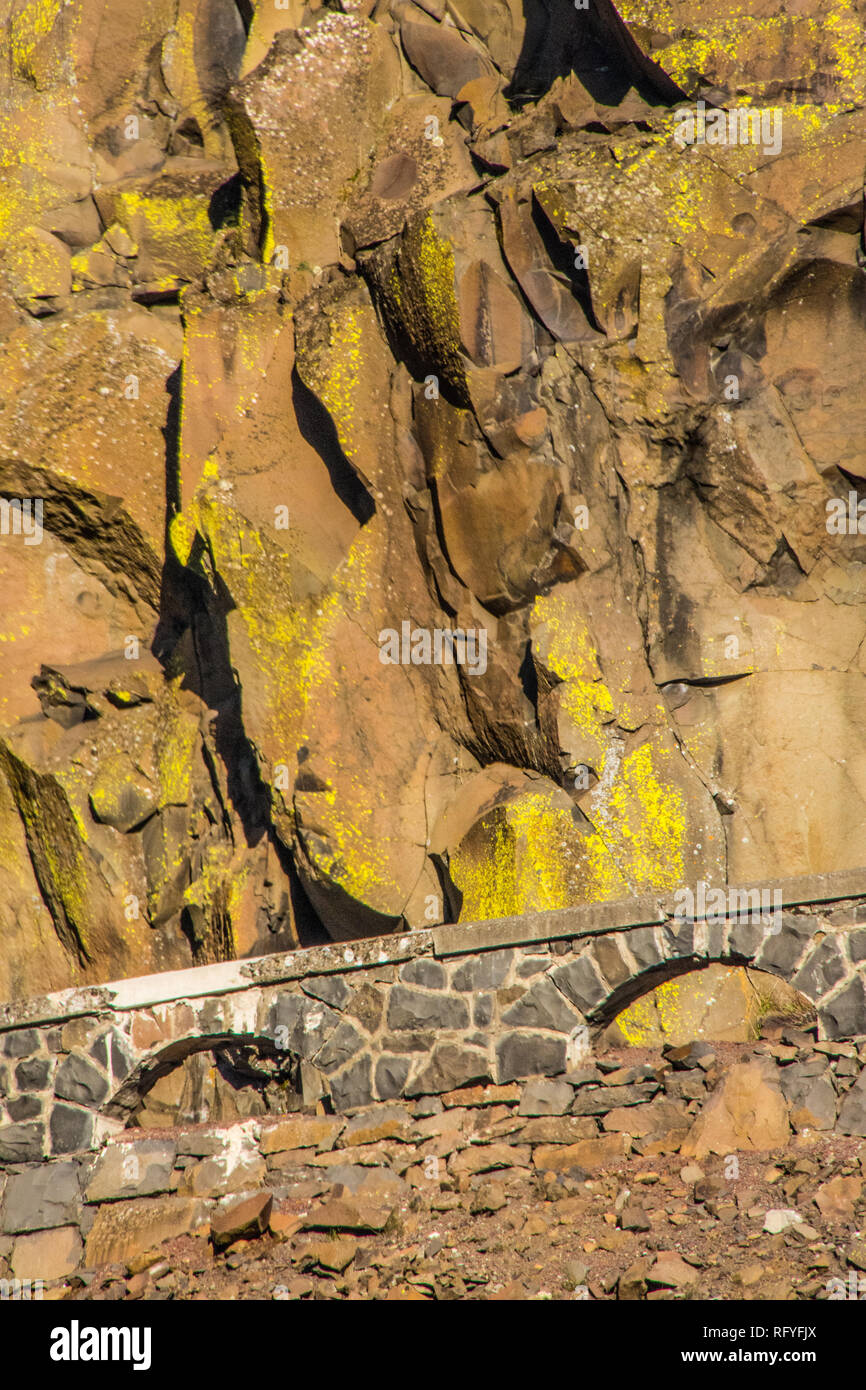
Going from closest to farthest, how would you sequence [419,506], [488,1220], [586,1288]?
[586,1288] < [488,1220] < [419,506]

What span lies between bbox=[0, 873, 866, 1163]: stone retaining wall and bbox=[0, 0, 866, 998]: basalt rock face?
3794 millimetres

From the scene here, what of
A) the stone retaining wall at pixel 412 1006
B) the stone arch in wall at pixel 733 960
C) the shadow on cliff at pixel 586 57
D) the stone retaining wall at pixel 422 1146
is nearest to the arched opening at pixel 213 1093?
the stone retaining wall at pixel 412 1006

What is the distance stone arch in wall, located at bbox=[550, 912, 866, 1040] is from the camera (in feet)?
20.9

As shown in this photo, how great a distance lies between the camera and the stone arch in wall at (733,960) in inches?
251

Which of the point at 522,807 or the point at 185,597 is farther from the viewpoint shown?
the point at 185,597

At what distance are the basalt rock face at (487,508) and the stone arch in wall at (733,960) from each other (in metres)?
3.94

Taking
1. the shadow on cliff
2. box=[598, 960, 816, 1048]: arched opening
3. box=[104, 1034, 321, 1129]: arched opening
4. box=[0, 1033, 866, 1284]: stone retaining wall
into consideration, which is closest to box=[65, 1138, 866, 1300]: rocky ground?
box=[0, 1033, 866, 1284]: stone retaining wall

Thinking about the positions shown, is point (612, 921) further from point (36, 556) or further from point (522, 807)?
point (36, 556)

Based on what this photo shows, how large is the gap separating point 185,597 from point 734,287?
583 centimetres

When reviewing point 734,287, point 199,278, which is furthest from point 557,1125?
point 199,278

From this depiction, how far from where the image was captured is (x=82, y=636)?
13.8m

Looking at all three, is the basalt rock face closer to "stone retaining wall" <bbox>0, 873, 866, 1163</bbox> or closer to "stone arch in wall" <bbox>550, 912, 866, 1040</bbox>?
"stone retaining wall" <bbox>0, 873, 866, 1163</bbox>

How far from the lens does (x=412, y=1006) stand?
696cm

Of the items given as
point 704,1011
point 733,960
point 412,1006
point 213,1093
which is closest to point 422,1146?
point 412,1006
